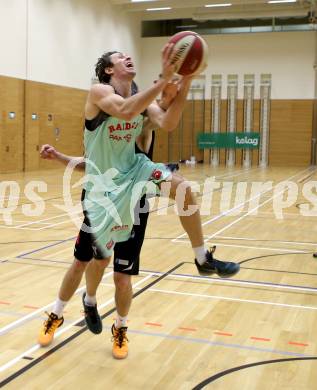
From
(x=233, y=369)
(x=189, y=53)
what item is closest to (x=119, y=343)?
(x=233, y=369)

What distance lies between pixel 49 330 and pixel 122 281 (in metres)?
0.66

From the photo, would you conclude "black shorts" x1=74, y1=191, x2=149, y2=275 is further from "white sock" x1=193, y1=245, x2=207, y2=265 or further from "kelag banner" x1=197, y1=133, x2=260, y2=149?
"kelag banner" x1=197, y1=133, x2=260, y2=149

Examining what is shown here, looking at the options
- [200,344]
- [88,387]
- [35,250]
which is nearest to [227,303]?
[200,344]

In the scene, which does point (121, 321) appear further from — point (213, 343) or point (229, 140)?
point (229, 140)

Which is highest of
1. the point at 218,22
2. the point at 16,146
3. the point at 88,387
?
the point at 218,22

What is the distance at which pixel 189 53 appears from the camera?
321 cm

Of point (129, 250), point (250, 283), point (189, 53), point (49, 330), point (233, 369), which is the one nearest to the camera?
point (189, 53)

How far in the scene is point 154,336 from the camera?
399 cm

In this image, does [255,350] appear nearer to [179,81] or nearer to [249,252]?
[179,81]

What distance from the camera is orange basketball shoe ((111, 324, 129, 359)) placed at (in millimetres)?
3596

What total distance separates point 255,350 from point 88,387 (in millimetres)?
1190

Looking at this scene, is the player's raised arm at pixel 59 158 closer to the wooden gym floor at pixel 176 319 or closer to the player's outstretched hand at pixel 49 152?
the player's outstretched hand at pixel 49 152

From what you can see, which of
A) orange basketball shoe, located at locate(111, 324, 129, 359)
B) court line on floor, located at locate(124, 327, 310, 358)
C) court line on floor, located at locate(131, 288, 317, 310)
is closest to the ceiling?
court line on floor, located at locate(131, 288, 317, 310)

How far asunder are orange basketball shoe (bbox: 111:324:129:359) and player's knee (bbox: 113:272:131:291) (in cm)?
28
